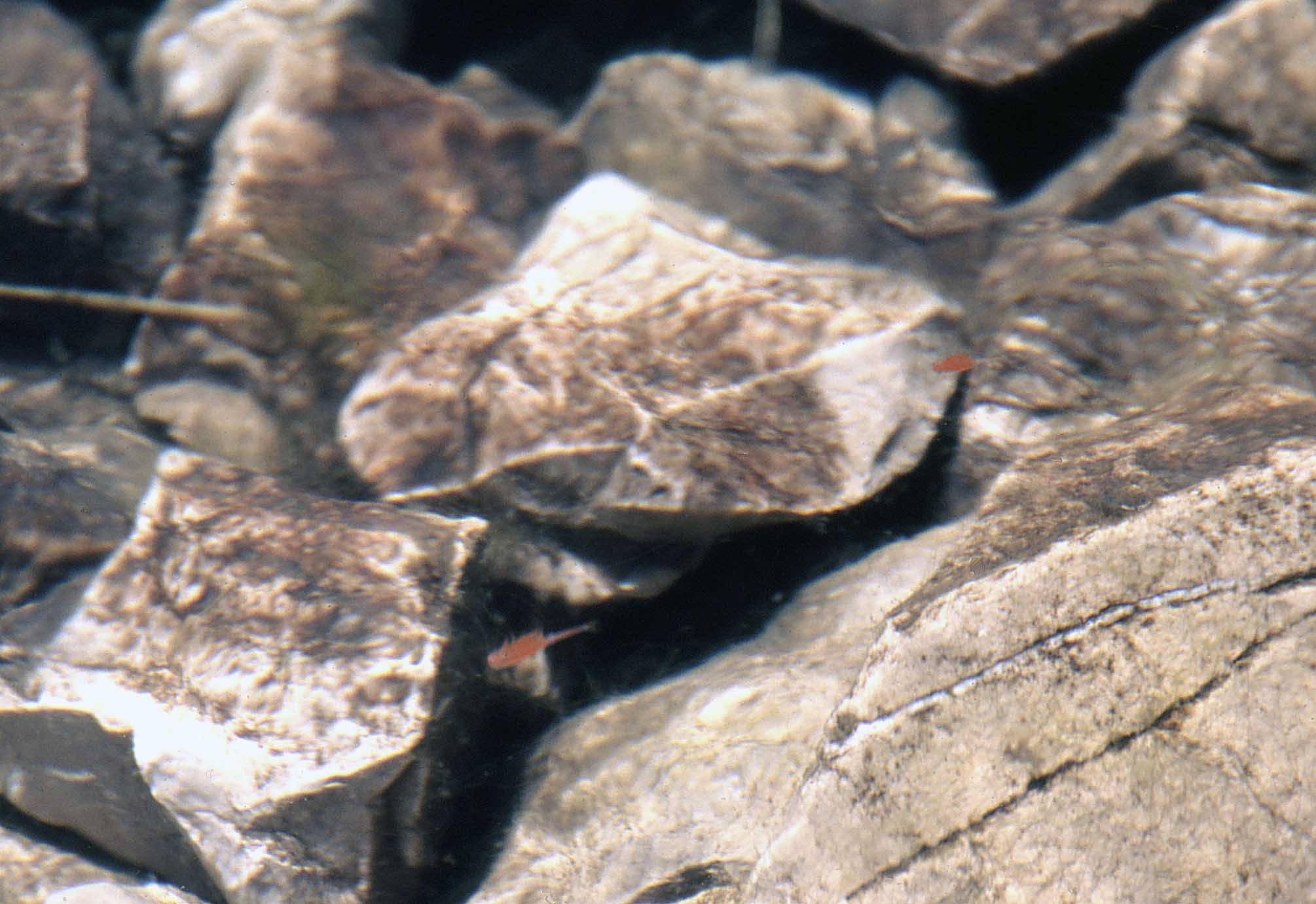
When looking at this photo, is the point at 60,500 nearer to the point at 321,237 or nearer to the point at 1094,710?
the point at 321,237

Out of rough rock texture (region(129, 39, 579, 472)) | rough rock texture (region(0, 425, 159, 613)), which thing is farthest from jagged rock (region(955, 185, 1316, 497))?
rough rock texture (region(0, 425, 159, 613))

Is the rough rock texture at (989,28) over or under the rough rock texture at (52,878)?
over

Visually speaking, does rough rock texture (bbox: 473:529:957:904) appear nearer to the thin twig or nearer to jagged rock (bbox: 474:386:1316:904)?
jagged rock (bbox: 474:386:1316:904)

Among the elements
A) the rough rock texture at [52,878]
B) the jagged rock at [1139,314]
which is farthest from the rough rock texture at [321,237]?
the jagged rock at [1139,314]

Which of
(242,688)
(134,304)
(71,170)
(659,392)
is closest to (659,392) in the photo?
(659,392)

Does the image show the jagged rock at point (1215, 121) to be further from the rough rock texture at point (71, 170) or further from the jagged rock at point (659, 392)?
the rough rock texture at point (71, 170)

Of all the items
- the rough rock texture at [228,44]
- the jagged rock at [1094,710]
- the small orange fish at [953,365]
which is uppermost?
the rough rock texture at [228,44]

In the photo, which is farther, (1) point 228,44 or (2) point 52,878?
(1) point 228,44
